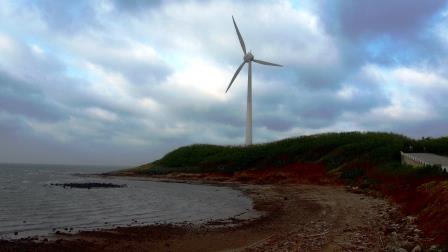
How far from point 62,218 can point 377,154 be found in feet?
143

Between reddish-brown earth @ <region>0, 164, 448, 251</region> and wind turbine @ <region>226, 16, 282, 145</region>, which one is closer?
reddish-brown earth @ <region>0, 164, 448, 251</region>

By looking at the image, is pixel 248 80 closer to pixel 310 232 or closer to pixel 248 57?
pixel 248 57

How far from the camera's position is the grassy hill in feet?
210

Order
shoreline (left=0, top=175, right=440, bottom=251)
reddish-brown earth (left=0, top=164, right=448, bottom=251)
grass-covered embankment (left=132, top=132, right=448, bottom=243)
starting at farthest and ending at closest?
grass-covered embankment (left=132, top=132, right=448, bottom=243), shoreline (left=0, top=175, right=440, bottom=251), reddish-brown earth (left=0, top=164, right=448, bottom=251)

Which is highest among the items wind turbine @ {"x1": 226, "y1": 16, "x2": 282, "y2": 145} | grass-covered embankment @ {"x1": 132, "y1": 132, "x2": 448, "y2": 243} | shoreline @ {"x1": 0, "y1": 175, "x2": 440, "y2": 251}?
wind turbine @ {"x1": 226, "y1": 16, "x2": 282, "y2": 145}

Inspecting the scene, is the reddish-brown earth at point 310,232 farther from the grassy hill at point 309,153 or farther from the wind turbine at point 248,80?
the wind turbine at point 248,80

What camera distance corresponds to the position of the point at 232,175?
82562 millimetres

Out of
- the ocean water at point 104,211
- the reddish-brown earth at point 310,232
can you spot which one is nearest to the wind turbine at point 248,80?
the ocean water at point 104,211

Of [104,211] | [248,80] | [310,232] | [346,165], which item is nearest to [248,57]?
[248,80]

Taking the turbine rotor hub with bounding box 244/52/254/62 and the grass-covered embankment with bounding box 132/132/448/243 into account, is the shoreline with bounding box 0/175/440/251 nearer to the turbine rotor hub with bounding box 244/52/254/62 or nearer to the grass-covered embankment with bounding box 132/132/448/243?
the grass-covered embankment with bounding box 132/132/448/243

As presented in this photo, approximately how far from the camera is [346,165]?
65.2 meters

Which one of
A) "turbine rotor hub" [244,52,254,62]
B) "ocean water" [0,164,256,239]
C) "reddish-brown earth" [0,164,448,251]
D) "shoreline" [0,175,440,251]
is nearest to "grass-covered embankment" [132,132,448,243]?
"reddish-brown earth" [0,164,448,251]

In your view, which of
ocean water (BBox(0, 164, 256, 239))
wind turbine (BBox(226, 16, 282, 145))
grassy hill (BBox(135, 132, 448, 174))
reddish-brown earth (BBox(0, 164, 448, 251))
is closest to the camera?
reddish-brown earth (BBox(0, 164, 448, 251))

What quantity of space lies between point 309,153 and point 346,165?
43.0ft
